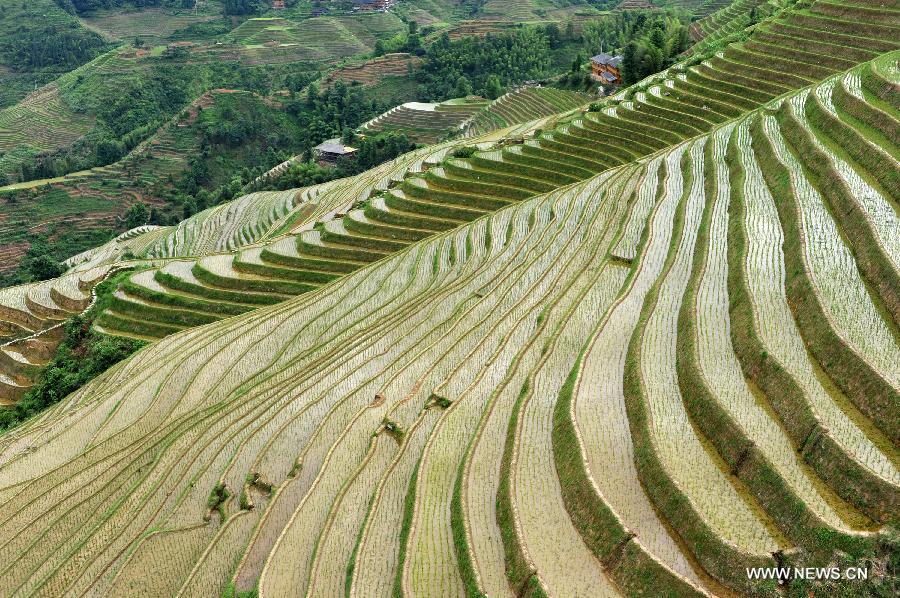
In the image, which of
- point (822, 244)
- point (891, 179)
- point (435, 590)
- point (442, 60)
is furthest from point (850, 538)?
point (442, 60)

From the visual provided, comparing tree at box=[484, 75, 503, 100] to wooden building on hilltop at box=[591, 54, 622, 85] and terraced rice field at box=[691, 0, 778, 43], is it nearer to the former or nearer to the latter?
wooden building on hilltop at box=[591, 54, 622, 85]

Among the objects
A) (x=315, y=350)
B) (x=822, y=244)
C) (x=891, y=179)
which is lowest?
(x=315, y=350)

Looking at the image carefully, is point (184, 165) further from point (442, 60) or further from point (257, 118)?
point (442, 60)

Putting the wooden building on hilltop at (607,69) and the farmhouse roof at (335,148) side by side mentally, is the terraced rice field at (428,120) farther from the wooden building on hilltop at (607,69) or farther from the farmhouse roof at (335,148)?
the wooden building on hilltop at (607,69)

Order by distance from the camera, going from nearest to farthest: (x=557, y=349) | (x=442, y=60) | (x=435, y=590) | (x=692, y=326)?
(x=435, y=590) → (x=692, y=326) → (x=557, y=349) → (x=442, y=60)

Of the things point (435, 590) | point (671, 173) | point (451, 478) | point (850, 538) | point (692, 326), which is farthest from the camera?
point (671, 173)

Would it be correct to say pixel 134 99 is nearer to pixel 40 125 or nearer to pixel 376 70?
pixel 40 125

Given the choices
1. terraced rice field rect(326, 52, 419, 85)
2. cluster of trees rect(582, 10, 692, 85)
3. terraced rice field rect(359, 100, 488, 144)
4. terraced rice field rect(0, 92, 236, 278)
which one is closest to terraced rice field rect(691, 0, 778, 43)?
cluster of trees rect(582, 10, 692, 85)
